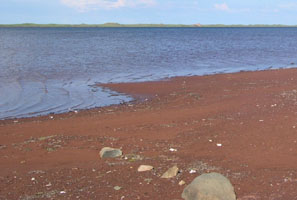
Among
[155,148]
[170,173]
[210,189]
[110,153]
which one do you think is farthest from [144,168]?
[210,189]

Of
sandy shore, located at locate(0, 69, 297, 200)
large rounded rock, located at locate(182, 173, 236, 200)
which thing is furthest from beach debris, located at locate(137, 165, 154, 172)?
large rounded rock, located at locate(182, 173, 236, 200)

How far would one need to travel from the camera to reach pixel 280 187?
23.0 ft

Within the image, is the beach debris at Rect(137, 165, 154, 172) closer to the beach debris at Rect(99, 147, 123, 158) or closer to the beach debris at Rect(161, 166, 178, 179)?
the beach debris at Rect(161, 166, 178, 179)

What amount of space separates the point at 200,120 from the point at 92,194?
235 inches

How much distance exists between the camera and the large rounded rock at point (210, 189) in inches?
251

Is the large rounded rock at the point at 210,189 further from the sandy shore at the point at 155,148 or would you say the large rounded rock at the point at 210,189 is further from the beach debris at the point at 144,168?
the beach debris at the point at 144,168

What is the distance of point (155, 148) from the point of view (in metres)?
9.81

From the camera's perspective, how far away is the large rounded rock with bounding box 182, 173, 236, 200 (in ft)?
20.9

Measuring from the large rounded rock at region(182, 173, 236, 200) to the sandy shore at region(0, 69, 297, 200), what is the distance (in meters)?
0.38

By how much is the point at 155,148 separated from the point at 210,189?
11.5 ft

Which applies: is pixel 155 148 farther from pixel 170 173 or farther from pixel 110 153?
pixel 170 173

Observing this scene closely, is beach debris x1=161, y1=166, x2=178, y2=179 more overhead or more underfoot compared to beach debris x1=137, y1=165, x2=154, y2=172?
more overhead

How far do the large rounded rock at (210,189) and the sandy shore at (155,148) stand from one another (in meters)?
0.38

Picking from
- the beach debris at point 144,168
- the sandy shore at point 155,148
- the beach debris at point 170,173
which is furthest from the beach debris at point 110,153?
the beach debris at point 170,173
